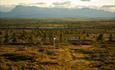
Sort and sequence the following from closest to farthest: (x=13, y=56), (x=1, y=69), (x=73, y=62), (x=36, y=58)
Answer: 1. (x=1, y=69)
2. (x=73, y=62)
3. (x=36, y=58)
4. (x=13, y=56)

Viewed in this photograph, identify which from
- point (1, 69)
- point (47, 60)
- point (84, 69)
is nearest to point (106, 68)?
point (84, 69)

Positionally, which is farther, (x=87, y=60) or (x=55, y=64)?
(x=87, y=60)

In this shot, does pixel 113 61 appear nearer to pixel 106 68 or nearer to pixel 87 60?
pixel 87 60

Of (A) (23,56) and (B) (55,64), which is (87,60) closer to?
(B) (55,64)

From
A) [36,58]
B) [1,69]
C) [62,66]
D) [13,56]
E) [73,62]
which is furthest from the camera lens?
[13,56]

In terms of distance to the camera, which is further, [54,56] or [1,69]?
[54,56]

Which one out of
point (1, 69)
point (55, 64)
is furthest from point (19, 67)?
point (55, 64)

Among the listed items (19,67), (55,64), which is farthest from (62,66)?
(19,67)

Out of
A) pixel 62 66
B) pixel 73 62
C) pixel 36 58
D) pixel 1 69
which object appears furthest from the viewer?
pixel 36 58

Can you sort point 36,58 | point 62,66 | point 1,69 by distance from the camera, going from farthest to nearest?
1. point 36,58
2. point 62,66
3. point 1,69
